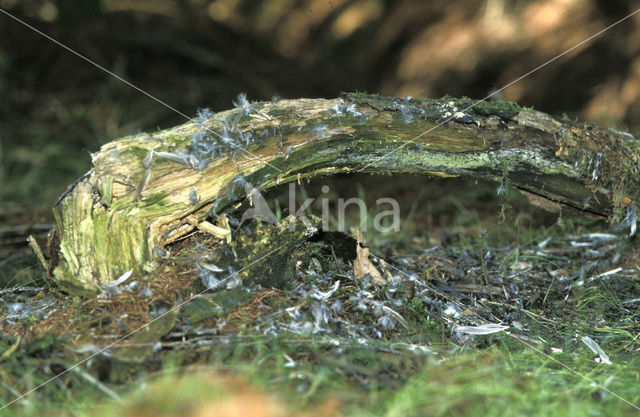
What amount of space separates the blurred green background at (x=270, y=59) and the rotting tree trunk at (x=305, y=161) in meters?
2.44

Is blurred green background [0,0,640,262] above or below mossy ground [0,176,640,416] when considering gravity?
above

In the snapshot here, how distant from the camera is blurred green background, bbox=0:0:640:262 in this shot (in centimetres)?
465

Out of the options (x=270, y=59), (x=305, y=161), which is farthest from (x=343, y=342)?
(x=270, y=59)

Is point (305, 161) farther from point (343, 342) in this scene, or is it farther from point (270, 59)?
point (270, 59)

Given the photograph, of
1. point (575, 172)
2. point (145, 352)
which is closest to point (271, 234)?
point (145, 352)

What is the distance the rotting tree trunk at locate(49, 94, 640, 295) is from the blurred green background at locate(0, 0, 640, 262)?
8.01 feet

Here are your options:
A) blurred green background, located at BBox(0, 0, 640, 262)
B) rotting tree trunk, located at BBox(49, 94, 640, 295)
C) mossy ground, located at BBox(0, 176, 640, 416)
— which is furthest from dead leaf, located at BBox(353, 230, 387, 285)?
blurred green background, located at BBox(0, 0, 640, 262)

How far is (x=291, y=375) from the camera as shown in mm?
1374

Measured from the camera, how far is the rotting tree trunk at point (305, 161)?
186 cm

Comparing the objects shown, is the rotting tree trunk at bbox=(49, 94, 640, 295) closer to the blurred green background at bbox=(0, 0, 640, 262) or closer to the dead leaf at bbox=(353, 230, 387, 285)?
the dead leaf at bbox=(353, 230, 387, 285)

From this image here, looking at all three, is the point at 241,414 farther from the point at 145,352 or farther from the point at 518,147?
the point at 518,147

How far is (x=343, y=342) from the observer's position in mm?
1636

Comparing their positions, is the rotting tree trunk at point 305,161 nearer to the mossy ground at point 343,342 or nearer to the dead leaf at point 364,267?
the mossy ground at point 343,342

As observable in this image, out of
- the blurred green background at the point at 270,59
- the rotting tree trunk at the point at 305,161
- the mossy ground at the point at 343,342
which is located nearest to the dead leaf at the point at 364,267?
the mossy ground at the point at 343,342
